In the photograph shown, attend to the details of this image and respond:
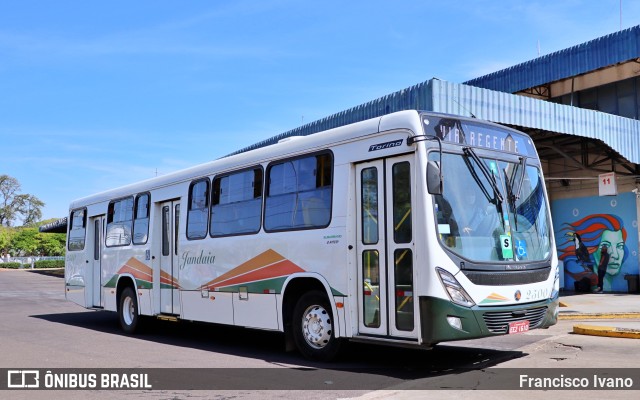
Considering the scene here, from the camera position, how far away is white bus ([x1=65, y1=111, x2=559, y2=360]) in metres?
7.81

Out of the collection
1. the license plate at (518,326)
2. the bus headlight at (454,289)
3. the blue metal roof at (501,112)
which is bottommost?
the license plate at (518,326)

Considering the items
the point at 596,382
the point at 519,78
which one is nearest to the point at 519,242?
the point at 596,382

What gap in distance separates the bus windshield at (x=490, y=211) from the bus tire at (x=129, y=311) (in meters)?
8.12

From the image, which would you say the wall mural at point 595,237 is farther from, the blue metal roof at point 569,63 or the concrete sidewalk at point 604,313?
the blue metal roof at point 569,63

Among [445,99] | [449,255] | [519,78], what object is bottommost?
[449,255]

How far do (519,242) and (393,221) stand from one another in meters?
1.70

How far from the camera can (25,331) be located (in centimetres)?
Answer: 1430

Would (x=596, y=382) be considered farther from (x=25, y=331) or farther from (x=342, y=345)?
(x=25, y=331)

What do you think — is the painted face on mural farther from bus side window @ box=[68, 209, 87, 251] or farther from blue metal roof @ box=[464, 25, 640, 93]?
bus side window @ box=[68, 209, 87, 251]

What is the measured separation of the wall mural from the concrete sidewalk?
97 centimetres

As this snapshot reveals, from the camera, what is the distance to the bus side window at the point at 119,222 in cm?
1439

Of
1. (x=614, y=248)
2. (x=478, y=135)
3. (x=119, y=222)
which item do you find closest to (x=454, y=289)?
(x=478, y=135)

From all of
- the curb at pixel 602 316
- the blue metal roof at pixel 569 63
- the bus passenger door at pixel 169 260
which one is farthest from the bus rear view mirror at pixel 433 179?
the blue metal roof at pixel 569 63

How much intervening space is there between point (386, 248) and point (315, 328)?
5.77ft
